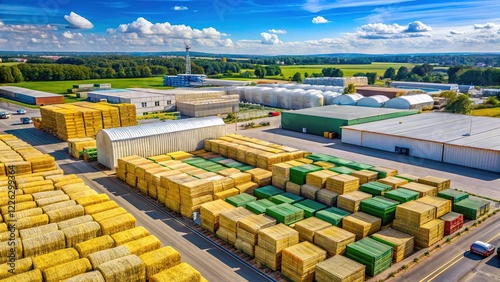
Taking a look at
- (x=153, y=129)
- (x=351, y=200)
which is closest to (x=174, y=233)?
(x=351, y=200)

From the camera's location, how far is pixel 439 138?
39.8 metres

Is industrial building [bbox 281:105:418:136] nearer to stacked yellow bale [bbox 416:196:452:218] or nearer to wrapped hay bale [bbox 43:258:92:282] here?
stacked yellow bale [bbox 416:196:452:218]

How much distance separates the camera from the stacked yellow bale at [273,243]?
18.8m

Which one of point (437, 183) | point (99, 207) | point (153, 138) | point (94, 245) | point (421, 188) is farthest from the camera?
point (153, 138)

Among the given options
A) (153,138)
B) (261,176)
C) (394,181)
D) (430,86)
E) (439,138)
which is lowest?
(261,176)

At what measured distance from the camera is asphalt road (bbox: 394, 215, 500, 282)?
18141 millimetres

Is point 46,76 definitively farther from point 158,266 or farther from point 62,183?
point 158,266

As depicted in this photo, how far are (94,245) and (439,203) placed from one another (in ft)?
70.1

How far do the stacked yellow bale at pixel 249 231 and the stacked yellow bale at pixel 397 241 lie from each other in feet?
21.1

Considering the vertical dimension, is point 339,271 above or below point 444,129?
below

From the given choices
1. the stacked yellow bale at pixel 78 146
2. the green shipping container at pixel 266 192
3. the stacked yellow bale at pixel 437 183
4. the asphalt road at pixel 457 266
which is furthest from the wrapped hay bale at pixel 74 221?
the stacked yellow bale at pixel 437 183

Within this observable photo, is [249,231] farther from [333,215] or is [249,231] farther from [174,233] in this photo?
[333,215]

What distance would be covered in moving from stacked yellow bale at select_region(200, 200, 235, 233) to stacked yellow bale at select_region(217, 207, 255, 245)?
0.57 metres

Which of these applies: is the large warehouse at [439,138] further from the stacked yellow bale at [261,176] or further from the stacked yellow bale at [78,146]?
the stacked yellow bale at [78,146]
